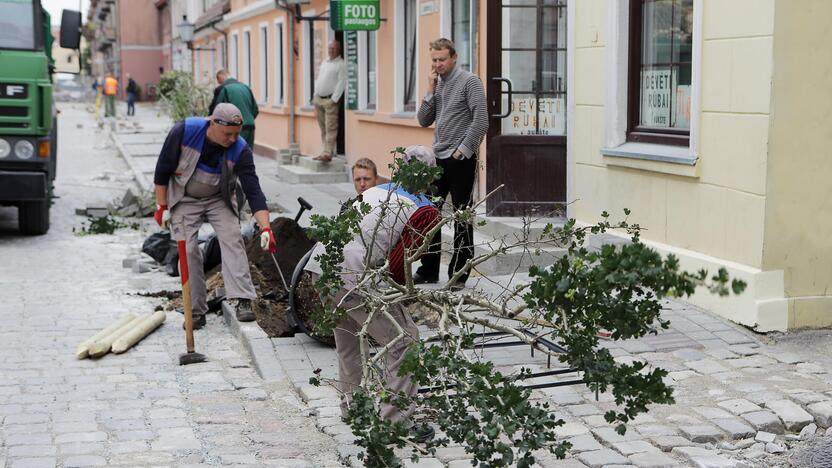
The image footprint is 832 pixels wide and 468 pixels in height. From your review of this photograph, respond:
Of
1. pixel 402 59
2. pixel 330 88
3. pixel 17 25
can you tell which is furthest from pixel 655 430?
pixel 330 88

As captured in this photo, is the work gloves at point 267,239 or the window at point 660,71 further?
the window at point 660,71

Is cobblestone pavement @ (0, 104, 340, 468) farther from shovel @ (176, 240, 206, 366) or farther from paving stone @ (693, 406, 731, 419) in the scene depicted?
paving stone @ (693, 406, 731, 419)

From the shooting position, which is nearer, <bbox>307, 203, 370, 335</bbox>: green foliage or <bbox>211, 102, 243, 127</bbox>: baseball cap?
<bbox>307, 203, 370, 335</bbox>: green foliage

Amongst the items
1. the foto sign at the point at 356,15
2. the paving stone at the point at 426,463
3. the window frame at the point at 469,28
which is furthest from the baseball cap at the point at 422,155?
the foto sign at the point at 356,15

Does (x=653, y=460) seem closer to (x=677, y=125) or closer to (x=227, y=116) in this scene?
(x=227, y=116)

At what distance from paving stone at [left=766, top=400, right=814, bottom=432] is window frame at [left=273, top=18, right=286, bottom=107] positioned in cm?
1840

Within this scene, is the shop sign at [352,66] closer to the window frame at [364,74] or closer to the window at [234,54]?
the window frame at [364,74]

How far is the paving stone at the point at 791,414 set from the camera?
554cm

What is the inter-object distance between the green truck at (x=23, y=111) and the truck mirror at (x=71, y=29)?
115cm

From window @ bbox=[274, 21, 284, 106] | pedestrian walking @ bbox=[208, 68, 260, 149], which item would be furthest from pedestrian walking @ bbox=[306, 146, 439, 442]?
window @ bbox=[274, 21, 284, 106]

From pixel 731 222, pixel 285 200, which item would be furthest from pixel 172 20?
pixel 731 222

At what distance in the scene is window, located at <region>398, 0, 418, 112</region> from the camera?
588 inches

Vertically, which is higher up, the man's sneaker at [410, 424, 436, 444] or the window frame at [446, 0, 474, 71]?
the window frame at [446, 0, 474, 71]

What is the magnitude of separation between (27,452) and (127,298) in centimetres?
416
